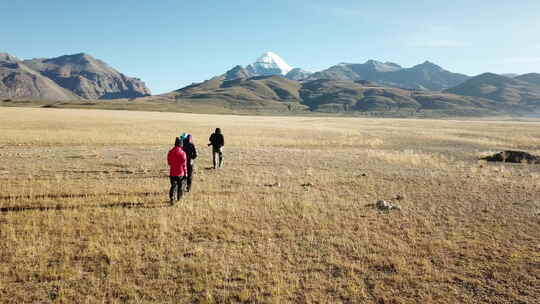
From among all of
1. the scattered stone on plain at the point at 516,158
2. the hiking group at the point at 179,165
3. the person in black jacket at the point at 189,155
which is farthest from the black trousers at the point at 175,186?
the scattered stone on plain at the point at 516,158

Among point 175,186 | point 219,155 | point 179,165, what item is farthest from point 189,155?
point 219,155

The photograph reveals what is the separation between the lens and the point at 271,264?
7566 mm

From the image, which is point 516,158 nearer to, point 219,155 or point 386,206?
point 386,206

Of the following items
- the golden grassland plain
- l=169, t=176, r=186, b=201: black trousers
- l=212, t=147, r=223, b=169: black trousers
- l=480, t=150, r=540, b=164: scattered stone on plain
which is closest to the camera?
the golden grassland plain

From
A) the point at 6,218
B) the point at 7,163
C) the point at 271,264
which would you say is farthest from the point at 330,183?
the point at 7,163

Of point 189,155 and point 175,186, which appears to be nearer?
point 175,186

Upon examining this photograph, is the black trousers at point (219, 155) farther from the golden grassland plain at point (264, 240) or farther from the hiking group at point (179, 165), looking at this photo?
the hiking group at point (179, 165)

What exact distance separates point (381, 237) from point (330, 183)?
7338 millimetres

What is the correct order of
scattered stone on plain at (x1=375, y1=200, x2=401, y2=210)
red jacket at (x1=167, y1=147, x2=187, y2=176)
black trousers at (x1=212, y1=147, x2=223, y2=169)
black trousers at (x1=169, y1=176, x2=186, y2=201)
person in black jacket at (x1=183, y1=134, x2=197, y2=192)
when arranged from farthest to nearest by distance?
1. black trousers at (x1=212, y1=147, x2=223, y2=169)
2. person in black jacket at (x1=183, y1=134, x2=197, y2=192)
3. scattered stone on plain at (x1=375, y1=200, x2=401, y2=210)
4. black trousers at (x1=169, y1=176, x2=186, y2=201)
5. red jacket at (x1=167, y1=147, x2=187, y2=176)

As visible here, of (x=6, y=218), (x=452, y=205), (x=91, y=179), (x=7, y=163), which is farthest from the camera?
(x=7, y=163)

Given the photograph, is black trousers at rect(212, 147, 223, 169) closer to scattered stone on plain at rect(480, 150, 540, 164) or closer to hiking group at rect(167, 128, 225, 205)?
hiking group at rect(167, 128, 225, 205)

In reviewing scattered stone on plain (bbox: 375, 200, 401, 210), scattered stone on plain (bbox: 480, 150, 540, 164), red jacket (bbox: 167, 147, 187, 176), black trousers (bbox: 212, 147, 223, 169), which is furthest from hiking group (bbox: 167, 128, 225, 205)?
scattered stone on plain (bbox: 480, 150, 540, 164)

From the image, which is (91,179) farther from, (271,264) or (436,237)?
(436,237)

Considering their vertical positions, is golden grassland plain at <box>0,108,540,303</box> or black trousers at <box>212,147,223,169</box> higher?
black trousers at <box>212,147,223,169</box>
